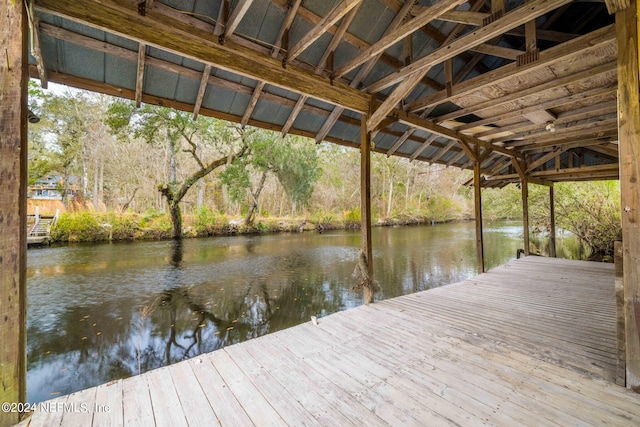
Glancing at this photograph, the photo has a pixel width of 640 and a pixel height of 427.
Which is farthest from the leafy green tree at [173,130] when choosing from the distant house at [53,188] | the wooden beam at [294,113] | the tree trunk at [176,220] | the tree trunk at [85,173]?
the wooden beam at [294,113]

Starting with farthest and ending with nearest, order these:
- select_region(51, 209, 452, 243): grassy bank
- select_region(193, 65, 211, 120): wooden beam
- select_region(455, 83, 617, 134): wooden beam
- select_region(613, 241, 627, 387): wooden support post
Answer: select_region(51, 209, 452, 243): grassy bank < select_region(455, 83, 617, 134): wooden beam < select_region(193, 65, 211, 120): wooden beam < select_region(613, 241, 627, 387): wooden support post

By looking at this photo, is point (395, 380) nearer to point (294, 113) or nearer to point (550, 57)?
point (294, 113)

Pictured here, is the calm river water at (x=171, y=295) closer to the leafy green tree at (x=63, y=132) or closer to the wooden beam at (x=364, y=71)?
the wooden beam at (x=364, y=71)

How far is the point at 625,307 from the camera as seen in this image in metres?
1.72

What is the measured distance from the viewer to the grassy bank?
12.5 meters

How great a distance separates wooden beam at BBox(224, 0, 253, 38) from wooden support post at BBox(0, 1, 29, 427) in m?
1.25

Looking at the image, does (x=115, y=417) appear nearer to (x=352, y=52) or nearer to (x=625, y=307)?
(x=625, y=307)

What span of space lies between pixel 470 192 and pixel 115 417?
116ft

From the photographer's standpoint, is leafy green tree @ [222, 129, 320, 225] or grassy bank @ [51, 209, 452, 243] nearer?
grassy bank @ [51, 209, 452, 243]

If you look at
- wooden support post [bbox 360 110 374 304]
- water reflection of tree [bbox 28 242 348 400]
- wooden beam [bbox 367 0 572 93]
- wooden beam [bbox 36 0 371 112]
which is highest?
wooden beam [bbox 367 0 572 93]

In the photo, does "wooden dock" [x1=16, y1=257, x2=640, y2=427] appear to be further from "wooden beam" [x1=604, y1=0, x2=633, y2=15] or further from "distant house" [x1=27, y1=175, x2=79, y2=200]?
"distant house" [x1=27, y1=175, x2=79, y2=200]

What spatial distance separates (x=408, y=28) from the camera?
2.30 m

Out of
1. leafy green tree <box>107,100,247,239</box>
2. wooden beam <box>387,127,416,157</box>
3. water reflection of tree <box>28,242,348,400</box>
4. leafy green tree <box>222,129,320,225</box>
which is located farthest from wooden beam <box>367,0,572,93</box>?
leafy green tree <box>222,129,320,225</box>

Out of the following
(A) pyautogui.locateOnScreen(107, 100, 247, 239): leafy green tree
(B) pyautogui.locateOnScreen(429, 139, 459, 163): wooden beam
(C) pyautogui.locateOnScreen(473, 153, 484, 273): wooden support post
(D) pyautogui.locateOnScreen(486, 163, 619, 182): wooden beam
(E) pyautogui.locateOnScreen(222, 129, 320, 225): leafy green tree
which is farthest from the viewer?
(E) pyautogui.locateOnScreen(222, 129, 320, 225): leafy green tree
